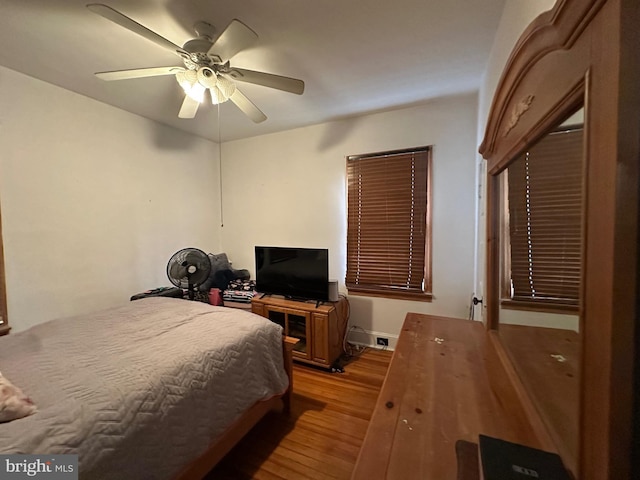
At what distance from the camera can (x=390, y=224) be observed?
8.87 ft

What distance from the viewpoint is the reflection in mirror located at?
54cm

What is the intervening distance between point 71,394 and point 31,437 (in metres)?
0.19

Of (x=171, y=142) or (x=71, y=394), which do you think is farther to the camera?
(x=171, y=142)

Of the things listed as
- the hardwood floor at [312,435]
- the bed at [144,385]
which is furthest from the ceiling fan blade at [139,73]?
the hardwood floor at [312,435]

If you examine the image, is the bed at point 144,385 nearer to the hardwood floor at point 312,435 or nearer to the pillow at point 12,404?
the pillow at point 12,404

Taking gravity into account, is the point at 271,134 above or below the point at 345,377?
above

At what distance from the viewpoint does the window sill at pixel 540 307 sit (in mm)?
568

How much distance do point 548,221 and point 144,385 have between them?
A: 4.96ft

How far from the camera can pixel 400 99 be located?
2.42m

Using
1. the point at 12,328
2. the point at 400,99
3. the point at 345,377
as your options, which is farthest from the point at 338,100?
the point at 12,328

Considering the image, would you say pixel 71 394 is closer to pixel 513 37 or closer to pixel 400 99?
pixel 513 37

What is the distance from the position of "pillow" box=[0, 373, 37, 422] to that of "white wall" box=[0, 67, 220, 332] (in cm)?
158

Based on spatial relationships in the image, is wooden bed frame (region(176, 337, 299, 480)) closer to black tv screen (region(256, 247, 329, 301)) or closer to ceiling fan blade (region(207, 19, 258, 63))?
black tv screen (region(256, 247, 329, 301))

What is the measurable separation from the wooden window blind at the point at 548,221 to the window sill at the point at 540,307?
11mm
